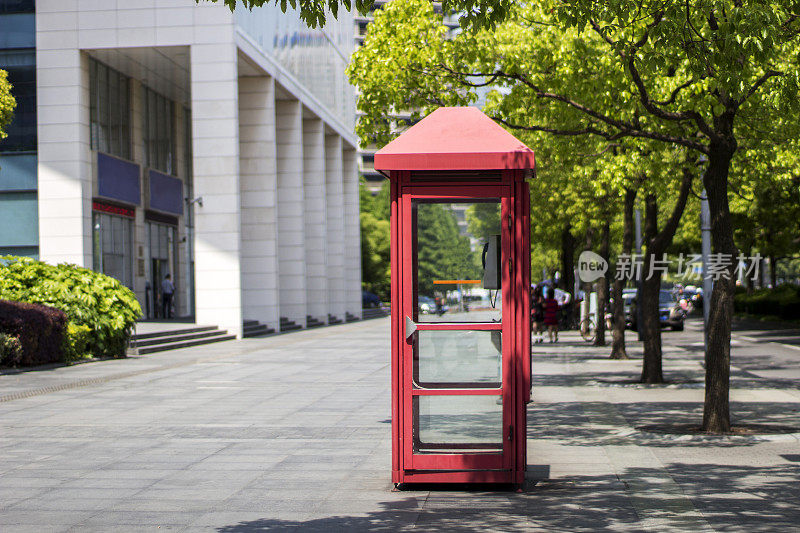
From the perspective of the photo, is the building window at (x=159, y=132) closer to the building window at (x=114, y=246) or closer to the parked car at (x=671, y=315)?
the building window at (x=114, y=246)

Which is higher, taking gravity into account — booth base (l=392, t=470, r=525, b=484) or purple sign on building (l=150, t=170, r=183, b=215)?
purple sign on building (l=150, t=170, r=183, b=215)

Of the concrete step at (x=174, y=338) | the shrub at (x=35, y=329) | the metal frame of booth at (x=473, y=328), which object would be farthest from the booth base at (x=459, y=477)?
the concrete step at (x=174, y=338)

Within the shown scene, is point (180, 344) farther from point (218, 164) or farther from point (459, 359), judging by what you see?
point (459, 359)

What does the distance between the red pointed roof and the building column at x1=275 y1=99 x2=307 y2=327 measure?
111 ft

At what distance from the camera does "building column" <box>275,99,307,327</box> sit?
137 ft

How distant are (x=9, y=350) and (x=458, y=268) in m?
13.4

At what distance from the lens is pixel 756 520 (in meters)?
6.45

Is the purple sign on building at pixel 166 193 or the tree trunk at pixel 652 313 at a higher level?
the purple sign on building at pixel 166 193

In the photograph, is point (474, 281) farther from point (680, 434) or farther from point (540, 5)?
point (540, 5)

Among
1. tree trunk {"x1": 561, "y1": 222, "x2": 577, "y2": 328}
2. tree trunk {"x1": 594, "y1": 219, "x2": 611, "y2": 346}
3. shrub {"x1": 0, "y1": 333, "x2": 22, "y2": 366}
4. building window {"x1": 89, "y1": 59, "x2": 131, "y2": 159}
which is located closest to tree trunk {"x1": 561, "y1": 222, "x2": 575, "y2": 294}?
tree trunk {"x1": 561, "y1": 222, "x2": 577, "y2": 328}

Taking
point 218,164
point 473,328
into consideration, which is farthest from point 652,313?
point 218,164

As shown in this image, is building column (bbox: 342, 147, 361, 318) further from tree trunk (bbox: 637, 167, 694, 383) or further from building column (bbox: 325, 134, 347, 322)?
tree trunk (bbox: 637, 167, 694, 383)

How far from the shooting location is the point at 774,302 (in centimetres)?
4325

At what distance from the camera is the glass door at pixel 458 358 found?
25.0ft
